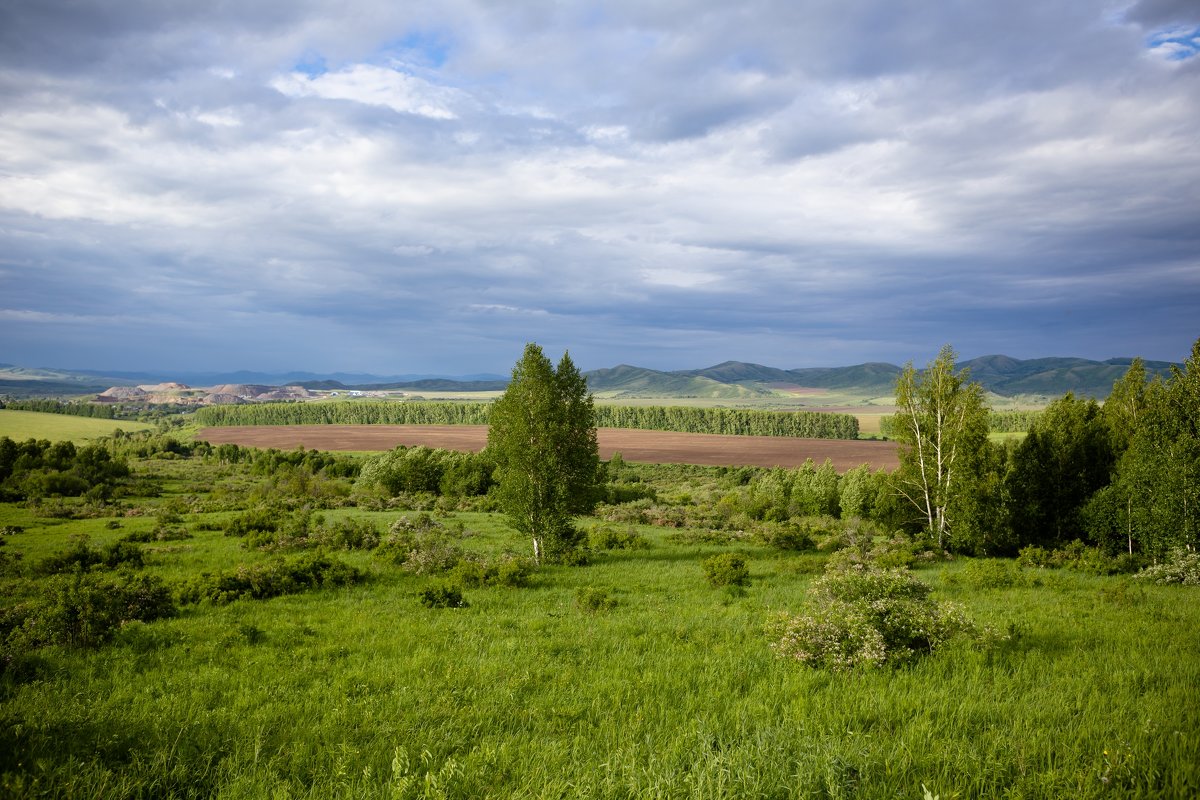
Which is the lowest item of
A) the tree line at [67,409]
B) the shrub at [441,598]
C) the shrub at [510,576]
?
the shrub at [510,576]

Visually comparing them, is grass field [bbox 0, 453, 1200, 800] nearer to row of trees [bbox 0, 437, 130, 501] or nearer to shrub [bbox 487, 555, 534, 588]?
shrub [bbox 487, 555, 534, 588]

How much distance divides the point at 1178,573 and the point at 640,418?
16669 cm

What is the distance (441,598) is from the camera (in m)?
18.7

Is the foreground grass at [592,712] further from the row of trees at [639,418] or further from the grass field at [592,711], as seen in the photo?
the row of trees at [639,418]

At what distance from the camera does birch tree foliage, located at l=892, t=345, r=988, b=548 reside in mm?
33469

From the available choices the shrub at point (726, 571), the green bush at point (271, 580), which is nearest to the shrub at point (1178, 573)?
the shrub at point (726, 571)

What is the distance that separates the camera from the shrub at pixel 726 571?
22422 mm

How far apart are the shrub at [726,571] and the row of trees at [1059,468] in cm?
1776

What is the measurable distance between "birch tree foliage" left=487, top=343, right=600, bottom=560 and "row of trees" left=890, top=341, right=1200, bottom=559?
21420 millimetres

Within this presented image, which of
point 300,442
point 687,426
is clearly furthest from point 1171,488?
point 687,426

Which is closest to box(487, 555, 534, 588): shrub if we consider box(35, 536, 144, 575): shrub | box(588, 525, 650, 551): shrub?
box(588, 525, 650, 551): shrub

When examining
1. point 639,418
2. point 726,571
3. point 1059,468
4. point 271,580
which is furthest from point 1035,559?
point 639,418

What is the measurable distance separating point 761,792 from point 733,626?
966 centimetres

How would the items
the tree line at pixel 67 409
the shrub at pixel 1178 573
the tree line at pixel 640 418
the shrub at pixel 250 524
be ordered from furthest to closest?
the tree line at pixel 640 418
the tree line at pixel 67 409
the shrub at pixel 250 524
the shrub at pixel 1178 573
